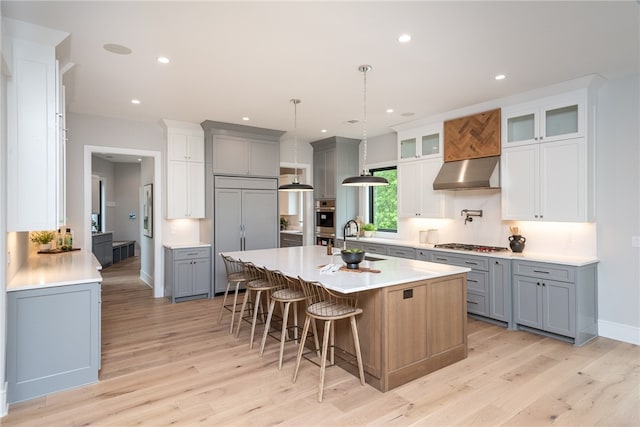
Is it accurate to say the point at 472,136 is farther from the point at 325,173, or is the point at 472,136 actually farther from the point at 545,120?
the point at 325,173

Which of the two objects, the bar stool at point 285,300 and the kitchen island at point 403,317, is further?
the bar stool at point 285,300

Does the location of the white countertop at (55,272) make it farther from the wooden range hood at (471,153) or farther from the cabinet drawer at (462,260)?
the wooden range hood at (471,153)

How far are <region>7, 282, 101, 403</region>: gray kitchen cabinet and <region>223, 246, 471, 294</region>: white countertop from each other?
Answer: 4.96 feet

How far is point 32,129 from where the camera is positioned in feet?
8.87

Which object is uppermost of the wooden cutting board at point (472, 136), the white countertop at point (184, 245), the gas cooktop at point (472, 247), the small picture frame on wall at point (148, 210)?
the wooden cutting board at point (472, 136)

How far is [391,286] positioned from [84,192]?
471 cm

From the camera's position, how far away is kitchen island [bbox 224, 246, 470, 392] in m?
2.80

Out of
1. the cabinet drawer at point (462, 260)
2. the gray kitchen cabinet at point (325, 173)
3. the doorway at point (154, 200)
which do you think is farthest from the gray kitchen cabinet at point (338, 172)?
the doorway at point (154, 200)

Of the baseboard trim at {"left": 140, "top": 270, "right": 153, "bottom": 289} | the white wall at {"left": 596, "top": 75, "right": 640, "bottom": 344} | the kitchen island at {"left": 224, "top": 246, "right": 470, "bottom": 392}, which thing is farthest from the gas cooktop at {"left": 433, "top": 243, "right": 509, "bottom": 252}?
the baseboard trim at {"left": 140, "top": 270, "right": 153, "bottom": 289}

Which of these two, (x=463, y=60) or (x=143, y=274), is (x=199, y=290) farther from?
(x=463, y=60)

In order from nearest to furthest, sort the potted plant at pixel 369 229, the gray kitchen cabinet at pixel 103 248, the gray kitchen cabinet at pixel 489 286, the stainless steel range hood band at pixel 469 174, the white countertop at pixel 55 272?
the white countertop at pixel 55 272
the gray kitchen cabinet at pixel 489 286
the stainless steel range hood band at pixel 469 174
the potted plant at pixel 369 229
the gray kitchen cabinet at pixel 103 248

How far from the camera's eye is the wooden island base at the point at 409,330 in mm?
2814

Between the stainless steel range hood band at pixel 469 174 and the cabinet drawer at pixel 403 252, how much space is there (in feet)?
3.19

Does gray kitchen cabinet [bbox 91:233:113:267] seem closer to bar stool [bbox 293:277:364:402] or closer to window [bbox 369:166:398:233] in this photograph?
window [bbox 369:166:398:233]
